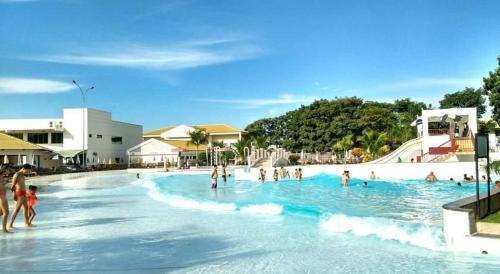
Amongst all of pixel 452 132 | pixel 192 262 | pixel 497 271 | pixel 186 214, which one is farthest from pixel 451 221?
pixel 452 132

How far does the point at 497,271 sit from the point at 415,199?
39.8ft

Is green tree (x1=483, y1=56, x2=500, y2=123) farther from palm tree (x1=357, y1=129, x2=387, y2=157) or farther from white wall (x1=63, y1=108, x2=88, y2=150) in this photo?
white wall (x1=63, y1=108, x2=88, y2=150)

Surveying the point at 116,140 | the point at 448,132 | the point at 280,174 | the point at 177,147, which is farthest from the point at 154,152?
the point at 448,132

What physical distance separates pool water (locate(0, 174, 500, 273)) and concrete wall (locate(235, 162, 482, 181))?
12291mm

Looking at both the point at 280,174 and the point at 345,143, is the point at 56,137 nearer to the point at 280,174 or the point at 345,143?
the point at 345,143

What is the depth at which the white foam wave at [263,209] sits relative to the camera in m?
14.9

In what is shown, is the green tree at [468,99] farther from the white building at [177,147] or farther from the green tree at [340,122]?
the white building at [177,147]

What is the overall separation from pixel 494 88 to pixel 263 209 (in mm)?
18407

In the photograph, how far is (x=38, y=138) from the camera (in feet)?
193

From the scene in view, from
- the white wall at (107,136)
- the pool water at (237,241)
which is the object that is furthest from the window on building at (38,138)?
the pool water at (237,241)

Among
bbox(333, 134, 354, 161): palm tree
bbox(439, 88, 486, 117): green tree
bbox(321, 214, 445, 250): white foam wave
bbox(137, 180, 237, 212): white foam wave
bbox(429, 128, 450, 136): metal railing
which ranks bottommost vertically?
bbox(137, 180, 237, 212): white foam wave

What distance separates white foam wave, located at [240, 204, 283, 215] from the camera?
14.9 meters

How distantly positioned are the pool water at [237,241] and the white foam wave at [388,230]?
2 cm

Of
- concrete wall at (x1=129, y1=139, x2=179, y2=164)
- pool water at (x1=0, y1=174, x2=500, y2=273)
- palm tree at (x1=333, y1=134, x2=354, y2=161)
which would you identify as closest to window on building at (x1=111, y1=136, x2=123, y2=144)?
concrete wall at (x1=129, y1=139, x2=179, y2=164)
